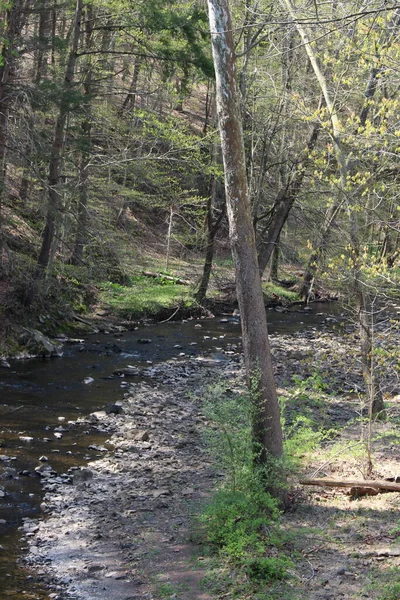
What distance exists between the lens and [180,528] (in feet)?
24.6

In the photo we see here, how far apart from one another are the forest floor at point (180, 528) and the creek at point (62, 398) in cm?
26

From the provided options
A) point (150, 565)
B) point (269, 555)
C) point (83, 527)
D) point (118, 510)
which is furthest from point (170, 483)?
point (269, 555)

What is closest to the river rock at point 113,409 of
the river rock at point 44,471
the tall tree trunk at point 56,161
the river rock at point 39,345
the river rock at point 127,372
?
the river rock at point 127,372

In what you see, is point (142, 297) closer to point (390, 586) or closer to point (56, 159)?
point (56, 159)

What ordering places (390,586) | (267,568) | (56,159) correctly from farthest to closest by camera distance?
(56,159), (267,568), (390,586)

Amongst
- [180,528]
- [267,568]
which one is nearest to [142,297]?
[180,528]

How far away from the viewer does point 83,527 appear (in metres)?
7.63

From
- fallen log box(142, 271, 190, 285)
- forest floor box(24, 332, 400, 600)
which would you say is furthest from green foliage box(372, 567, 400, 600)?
fallen log box(142, 271, 190, 285)

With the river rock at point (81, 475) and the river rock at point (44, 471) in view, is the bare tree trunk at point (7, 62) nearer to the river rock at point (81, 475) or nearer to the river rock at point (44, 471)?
the river rock at point (44, 471)

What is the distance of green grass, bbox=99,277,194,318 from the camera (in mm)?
22147

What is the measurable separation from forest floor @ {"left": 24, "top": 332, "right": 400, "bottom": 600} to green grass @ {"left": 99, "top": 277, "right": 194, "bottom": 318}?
35.5 ft

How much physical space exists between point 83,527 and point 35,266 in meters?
11.2

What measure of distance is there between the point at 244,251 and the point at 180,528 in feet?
10.6

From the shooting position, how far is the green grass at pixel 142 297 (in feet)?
72.7
